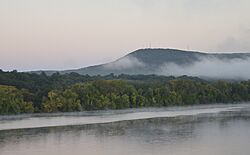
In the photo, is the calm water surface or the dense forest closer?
the calm water surface

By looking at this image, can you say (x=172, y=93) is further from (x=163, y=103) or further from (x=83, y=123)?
(x=83, y=123)

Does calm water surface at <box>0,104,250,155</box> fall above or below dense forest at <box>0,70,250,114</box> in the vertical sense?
below

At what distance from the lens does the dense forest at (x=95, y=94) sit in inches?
1053

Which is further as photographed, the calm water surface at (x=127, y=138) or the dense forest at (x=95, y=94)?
the dense forest at (x=95, y=94)

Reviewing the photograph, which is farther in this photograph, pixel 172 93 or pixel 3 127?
pixel 172 93

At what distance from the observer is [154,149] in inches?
495

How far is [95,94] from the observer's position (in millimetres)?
29297

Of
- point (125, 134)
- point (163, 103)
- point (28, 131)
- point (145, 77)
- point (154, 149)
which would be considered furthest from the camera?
point (145, 77)

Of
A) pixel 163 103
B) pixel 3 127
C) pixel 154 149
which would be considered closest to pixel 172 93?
pixel 163 103

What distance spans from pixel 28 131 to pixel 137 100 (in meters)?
15.1

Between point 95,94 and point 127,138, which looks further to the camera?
point 95,94

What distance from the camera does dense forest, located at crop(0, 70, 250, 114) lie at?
26.7 metres

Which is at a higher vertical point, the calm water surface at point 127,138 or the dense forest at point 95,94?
the dense forest at point 95,94

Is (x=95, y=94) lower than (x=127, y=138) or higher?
higher
